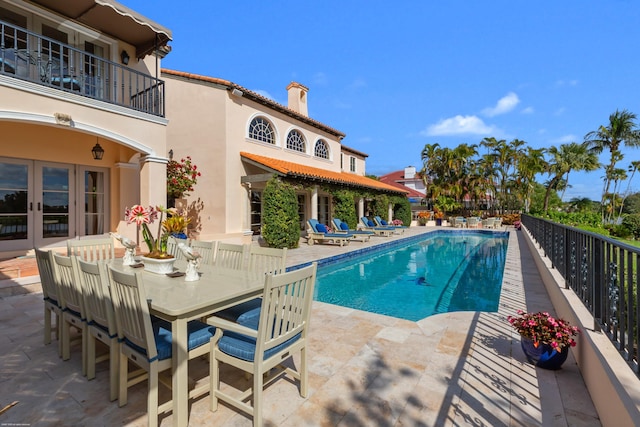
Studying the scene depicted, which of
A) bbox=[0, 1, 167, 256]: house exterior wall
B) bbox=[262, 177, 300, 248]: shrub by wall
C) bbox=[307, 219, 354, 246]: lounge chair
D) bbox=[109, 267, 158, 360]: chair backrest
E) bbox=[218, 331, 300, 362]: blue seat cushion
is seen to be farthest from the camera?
bbox=[307, 219, 354, 246]: lounge chair

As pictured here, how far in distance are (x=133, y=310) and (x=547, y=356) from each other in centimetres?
401

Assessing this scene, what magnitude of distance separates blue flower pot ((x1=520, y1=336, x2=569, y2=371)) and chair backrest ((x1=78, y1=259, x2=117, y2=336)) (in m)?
4.20

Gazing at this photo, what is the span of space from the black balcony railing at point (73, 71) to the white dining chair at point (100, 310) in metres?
6.07

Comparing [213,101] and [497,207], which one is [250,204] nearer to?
[213,101]

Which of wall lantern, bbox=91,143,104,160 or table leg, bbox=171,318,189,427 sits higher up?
wall lantern, bbox=91,143,104,160

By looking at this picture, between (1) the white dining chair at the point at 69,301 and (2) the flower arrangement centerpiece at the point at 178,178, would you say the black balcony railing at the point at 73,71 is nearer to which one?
(2) the flower arrangement centerpiece at the point at 178,178

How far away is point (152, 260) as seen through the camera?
377 cm

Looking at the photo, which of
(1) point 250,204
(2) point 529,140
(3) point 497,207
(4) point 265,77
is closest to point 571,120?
(2) point 529,140

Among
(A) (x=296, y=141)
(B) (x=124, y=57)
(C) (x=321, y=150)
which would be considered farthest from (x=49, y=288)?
(C) (x=321, y=150)

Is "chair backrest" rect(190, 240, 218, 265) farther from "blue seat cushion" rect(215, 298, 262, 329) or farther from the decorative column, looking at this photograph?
the decorative column

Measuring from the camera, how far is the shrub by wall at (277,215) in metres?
11.8

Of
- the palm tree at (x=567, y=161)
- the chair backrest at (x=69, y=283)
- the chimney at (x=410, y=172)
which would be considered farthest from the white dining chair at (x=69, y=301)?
the chimney at (x=410, y=172)

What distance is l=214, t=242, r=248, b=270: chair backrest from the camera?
4578 millimetres

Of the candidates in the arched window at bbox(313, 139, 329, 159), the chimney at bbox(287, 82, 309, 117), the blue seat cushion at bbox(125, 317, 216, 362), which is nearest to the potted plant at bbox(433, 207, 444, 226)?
the arched window at bbox(313, 139, 329, 159)
